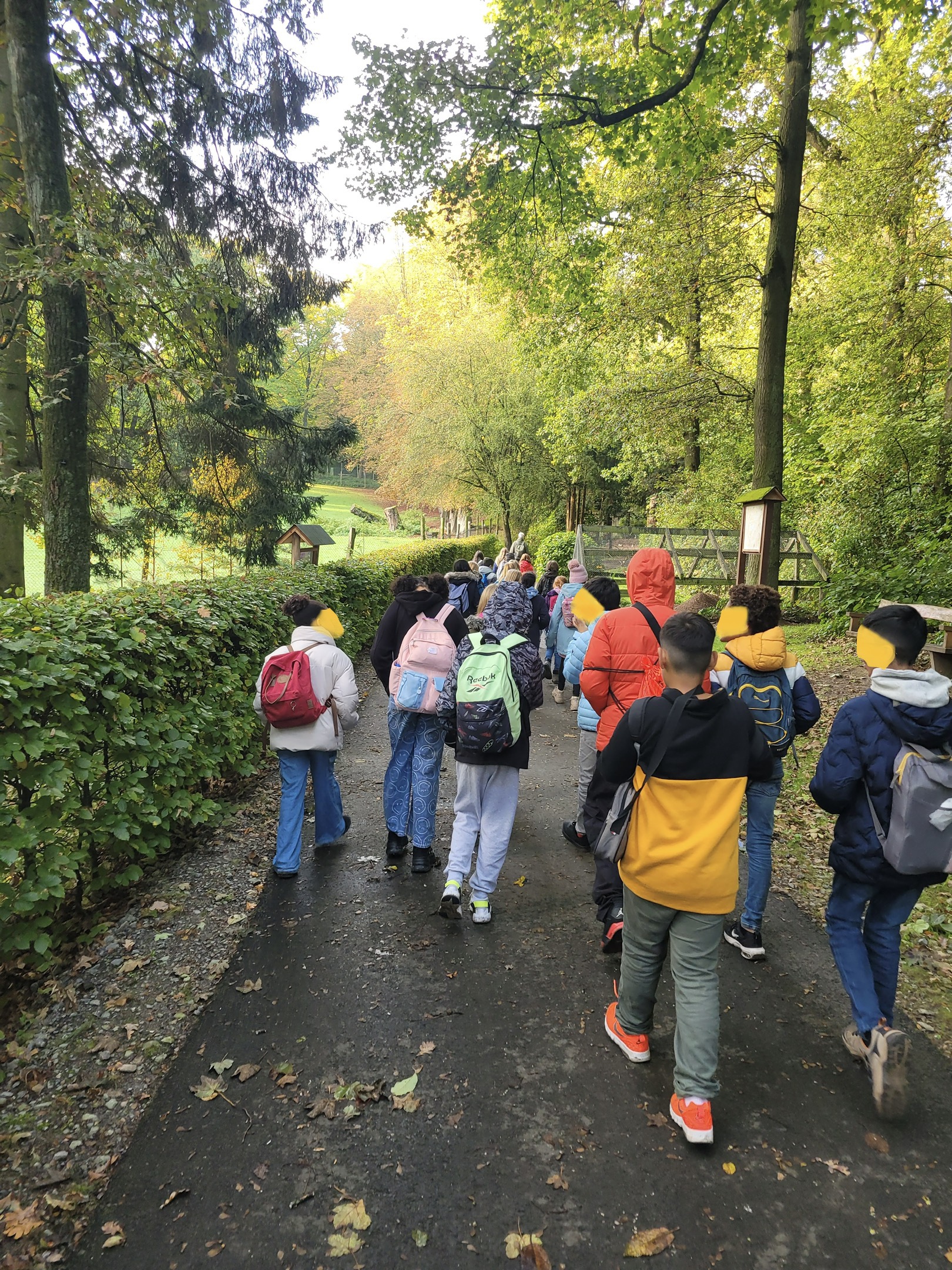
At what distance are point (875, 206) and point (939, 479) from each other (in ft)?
19.4

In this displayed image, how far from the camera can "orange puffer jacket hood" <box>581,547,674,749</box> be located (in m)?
4.08

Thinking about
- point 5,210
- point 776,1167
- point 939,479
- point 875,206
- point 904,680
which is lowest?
point 776,1167

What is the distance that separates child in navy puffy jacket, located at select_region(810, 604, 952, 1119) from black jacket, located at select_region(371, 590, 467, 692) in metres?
2.69

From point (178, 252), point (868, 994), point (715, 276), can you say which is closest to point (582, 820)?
point (868, 994)

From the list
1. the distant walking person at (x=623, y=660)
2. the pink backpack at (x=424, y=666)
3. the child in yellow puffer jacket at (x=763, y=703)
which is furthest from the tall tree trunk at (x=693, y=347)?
the child in yellow puffer jacket at (x=763, y=703)

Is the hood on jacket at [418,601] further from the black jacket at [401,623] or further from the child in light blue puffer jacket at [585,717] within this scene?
the child in light blue puffer jacket at [585,717]

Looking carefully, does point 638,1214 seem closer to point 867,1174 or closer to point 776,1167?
point 776,1167

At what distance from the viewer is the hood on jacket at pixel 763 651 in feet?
12.3

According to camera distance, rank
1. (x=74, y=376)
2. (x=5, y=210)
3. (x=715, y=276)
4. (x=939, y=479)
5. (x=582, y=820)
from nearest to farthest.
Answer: (x=582, y=820)
(x=74, y=376)
(x=5, y=210)
(x=939, y=479)
(x=715, y=276)

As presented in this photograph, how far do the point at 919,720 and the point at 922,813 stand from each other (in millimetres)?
360

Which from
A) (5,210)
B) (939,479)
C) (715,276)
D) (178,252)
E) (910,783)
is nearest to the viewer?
(910,783)

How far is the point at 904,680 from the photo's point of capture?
2781 millimetres

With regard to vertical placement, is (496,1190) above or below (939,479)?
below

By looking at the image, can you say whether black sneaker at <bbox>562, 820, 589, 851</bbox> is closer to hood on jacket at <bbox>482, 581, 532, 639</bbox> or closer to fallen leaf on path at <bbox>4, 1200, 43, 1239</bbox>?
hood on jacket at <bbox>482, 581, 532, 639</bbox>
